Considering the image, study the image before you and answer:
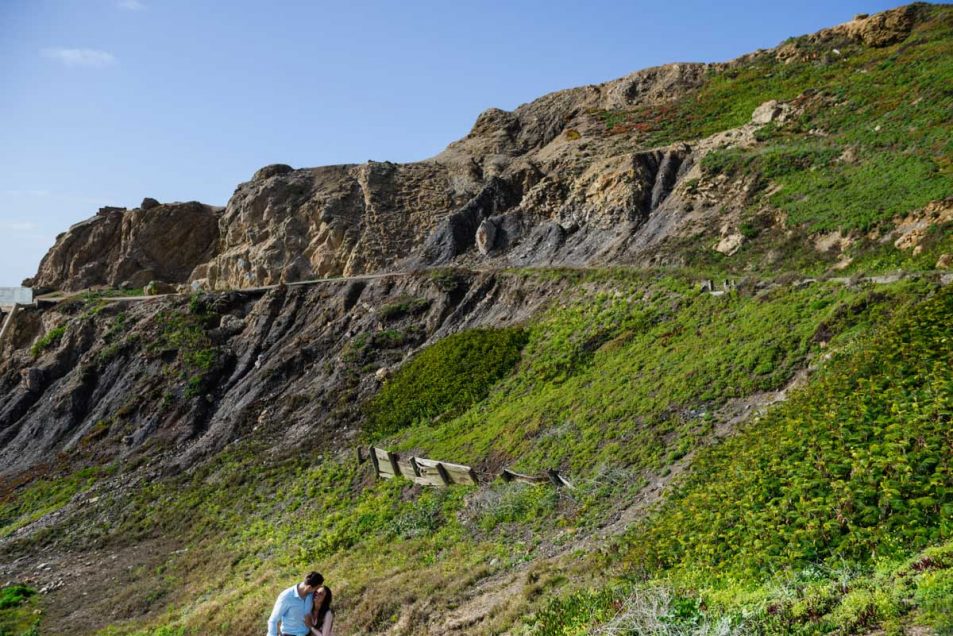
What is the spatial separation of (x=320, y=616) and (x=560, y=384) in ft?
48.3

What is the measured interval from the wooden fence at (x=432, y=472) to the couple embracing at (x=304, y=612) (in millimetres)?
7818

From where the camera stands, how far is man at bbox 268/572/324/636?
334 inches

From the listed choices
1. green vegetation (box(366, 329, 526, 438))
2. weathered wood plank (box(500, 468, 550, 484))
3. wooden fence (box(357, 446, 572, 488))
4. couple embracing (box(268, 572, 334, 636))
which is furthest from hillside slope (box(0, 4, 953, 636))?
couple embracing (box(268, 572, 334, 636))

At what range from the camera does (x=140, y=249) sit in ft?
196

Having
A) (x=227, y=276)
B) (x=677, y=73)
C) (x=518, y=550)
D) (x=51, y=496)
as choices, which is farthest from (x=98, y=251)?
(x=518, y=550)

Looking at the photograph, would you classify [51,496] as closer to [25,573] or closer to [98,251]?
[25,573]

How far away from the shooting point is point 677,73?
159ft

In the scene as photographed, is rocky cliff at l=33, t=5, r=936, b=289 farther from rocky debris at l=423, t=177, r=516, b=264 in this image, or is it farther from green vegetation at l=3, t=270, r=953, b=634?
green vegetation at l=3, t=270, r=953, b=634

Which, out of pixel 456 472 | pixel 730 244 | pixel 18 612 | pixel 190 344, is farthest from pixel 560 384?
pixel 190 344

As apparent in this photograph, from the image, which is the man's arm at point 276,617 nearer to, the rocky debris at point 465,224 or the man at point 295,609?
the man at point 295,609

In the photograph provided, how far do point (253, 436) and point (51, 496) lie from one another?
10.2 m

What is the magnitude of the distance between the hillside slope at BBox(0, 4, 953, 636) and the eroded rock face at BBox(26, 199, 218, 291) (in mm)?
6101

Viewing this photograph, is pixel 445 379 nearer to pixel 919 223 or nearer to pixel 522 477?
pixel 522 477

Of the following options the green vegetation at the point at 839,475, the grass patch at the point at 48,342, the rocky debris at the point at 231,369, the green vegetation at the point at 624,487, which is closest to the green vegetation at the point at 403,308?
the rocky debris at the point at 231,369
